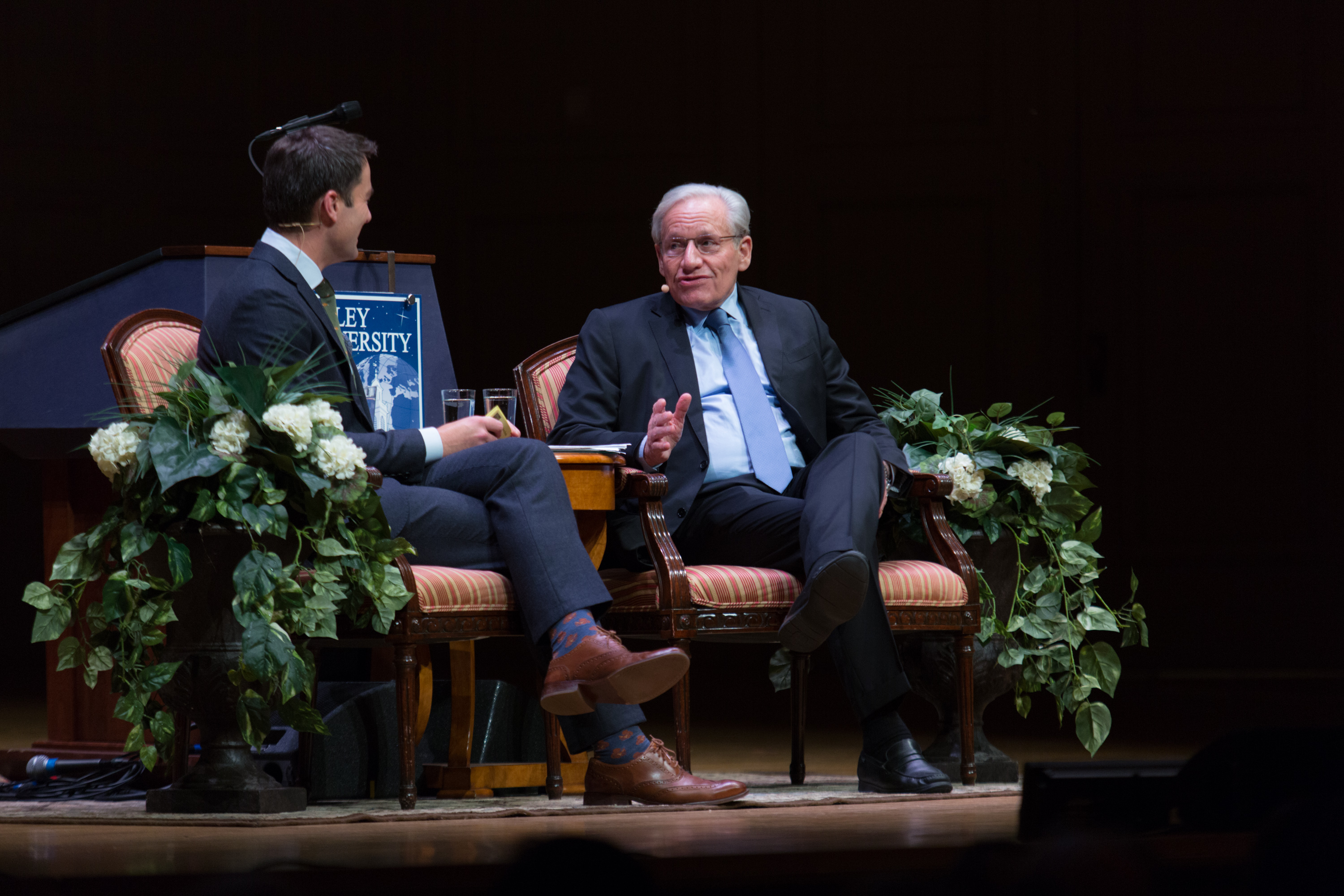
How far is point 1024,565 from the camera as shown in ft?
10.3

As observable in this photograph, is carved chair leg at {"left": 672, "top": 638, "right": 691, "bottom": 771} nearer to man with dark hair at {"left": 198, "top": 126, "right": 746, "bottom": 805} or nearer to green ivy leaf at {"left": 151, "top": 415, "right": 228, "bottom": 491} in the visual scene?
man with dark hair at {"left": 198, "top": 126, "right": 746, "bottom": 805}

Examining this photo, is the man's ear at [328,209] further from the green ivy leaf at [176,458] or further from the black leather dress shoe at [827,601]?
the black leather dress shoe at [827,601]

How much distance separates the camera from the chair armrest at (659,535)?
105 inches


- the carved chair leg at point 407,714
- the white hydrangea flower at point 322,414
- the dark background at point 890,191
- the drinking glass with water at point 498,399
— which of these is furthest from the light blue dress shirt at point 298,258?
the dark background at point 890,191

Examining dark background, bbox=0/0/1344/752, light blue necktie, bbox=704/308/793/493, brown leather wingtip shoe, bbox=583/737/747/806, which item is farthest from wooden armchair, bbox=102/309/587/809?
dark background, bbox=0/0/1344/752

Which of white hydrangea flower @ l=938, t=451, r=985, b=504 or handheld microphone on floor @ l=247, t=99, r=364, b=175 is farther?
white hydrangea flower @ l=938, t=451, r=985, b=504

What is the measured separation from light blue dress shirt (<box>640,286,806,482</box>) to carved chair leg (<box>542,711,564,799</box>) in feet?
2.10

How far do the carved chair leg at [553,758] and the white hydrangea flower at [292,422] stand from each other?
2.27ft

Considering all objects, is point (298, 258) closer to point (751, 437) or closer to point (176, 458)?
point (176, 458)

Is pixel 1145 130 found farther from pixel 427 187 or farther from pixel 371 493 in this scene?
pixel 371 493

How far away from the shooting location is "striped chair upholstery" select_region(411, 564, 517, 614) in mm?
2494

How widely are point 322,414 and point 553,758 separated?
0.78 m

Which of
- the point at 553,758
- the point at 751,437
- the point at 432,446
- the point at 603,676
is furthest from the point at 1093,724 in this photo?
the point at 432,446

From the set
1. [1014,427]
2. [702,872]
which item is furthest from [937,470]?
[702,872]
